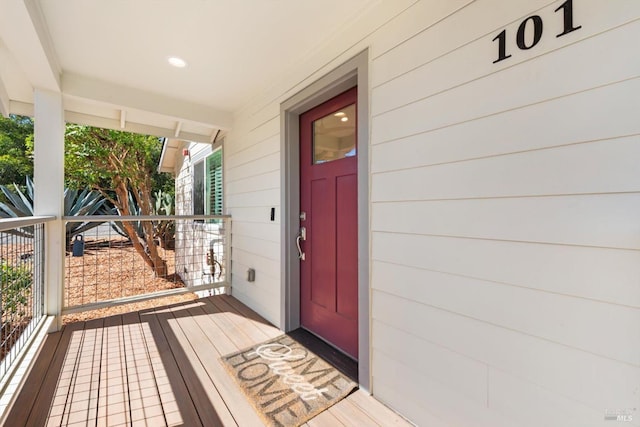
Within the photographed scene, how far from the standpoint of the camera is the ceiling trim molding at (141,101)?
255 centimetres

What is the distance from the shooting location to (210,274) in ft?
14.3

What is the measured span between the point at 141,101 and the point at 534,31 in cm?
328

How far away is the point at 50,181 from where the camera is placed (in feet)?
8.05

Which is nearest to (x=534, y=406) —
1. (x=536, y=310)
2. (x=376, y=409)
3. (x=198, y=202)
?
(x=536, y=310)

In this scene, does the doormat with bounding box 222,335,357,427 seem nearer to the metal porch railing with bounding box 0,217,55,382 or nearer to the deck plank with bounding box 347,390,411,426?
the deck plank with bounding box 347,390,411,426

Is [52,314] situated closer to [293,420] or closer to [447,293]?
[293,420]

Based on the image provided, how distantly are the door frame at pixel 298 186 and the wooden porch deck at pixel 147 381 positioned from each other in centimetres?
28

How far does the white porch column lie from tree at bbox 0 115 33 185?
37.5ft

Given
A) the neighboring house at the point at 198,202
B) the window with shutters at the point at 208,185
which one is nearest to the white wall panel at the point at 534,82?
the neighboring house at the point at 198,202

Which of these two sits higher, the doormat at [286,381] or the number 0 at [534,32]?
the number 0 at [534,32]

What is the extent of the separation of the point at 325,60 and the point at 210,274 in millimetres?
3605

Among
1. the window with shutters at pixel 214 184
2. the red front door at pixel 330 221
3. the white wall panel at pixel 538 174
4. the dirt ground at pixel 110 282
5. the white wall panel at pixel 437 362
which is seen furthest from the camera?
the window with shutters at pixel 214 184

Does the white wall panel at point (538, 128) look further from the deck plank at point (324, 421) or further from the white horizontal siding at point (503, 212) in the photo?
the deck plank at point (324, 421)

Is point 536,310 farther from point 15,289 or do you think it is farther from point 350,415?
point 15,289
